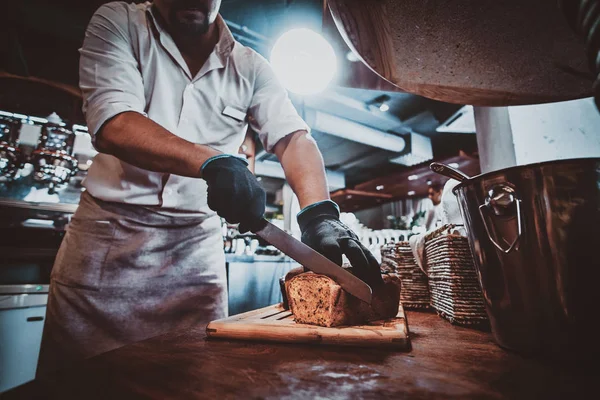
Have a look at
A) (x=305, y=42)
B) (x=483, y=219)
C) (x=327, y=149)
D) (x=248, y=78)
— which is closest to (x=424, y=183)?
(x=327, y=149)

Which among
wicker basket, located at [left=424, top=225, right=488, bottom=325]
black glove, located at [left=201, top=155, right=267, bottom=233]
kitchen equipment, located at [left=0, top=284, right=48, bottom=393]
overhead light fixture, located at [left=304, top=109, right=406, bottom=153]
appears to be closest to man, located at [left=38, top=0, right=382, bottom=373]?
black glove, located at [left=201, top=155, right=267, bottom=233]

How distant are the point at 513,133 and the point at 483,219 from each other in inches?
A: 55.9

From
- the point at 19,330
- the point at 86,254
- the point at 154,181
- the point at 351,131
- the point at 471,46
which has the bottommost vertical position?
the point at 19,330

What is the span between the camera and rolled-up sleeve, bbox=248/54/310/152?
140cm

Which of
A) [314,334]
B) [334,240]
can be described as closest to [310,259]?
[334,240]

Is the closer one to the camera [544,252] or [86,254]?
[544,252]

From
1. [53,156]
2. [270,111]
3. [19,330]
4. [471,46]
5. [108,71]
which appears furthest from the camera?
[53,156]

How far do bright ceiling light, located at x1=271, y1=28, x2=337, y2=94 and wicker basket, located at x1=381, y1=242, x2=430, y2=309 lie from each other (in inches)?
74.4

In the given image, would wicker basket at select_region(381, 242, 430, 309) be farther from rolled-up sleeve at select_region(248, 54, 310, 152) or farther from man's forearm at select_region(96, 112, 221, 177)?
man's forearm at select_region(96, 112, 221, 177)

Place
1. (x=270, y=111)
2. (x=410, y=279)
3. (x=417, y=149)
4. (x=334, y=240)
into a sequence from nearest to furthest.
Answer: (x=334, y=240)
(x=410, y=279)
(x=270, y=111)
(x=417, y=149)

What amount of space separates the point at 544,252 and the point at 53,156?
11.7ft

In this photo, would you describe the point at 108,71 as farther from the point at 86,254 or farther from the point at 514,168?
the point at 514,168

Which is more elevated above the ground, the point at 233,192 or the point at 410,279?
the point at 233,192

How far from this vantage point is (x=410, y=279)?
1.23m
